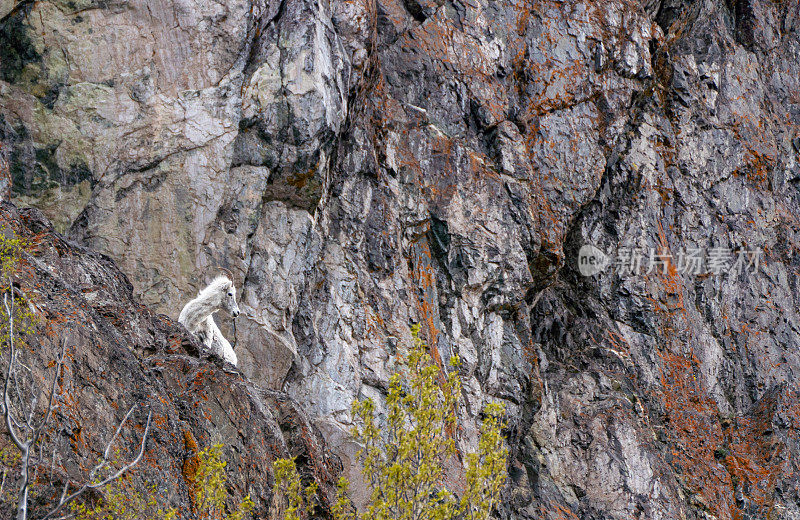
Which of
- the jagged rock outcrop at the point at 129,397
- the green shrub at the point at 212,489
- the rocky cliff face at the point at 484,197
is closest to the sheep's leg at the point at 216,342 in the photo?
the rocky cliff face at the point at 484,197

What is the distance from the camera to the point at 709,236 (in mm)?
23125

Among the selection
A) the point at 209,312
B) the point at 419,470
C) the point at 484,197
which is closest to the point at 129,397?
the point at 419,470

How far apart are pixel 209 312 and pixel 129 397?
405 centimetres

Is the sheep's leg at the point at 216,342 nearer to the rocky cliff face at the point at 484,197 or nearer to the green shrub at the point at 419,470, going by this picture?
the rocky cliff face at the point at 484,197

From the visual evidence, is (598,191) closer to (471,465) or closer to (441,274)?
(441,274)

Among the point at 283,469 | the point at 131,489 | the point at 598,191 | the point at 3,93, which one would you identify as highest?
the point at 598,191

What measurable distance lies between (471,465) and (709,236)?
19.0 metres

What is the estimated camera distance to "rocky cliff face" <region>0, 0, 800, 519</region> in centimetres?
1438

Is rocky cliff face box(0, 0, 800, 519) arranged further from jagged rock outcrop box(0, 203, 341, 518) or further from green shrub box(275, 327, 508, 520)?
green shrub box(275, 327, 508, 520)

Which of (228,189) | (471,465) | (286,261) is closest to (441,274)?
(286,261)

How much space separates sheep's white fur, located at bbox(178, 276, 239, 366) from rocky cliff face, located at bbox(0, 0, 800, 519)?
38.4 inches

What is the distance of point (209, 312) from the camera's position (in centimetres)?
1113

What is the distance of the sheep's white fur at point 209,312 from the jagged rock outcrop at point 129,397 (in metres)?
1.21

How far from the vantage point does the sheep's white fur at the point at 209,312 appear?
428 inches
